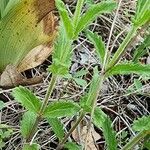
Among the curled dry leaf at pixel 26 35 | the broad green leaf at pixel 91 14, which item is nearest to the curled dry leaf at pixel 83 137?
the curled dry leaf at pixel 26 35

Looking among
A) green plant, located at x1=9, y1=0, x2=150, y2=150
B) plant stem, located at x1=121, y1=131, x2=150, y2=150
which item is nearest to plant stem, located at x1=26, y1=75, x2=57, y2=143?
green plant, located at x1=9, y1=0, x2=150, y2=150

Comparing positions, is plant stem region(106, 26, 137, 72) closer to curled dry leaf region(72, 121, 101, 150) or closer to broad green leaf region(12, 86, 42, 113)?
broad green leaf region(12, 86, 42, 113)

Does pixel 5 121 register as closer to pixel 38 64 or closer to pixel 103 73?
pixel 38 64

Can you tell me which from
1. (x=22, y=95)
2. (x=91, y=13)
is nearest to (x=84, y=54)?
(x=22, y=95)

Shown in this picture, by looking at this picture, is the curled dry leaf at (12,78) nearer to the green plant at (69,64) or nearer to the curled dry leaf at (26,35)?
the curled dry leaf at (26,35)

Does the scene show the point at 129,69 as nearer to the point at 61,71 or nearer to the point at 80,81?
the point at 61,71

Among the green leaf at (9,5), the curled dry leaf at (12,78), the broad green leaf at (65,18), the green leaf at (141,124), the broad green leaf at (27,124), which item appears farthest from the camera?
the curled dry leaf at (12,78)
